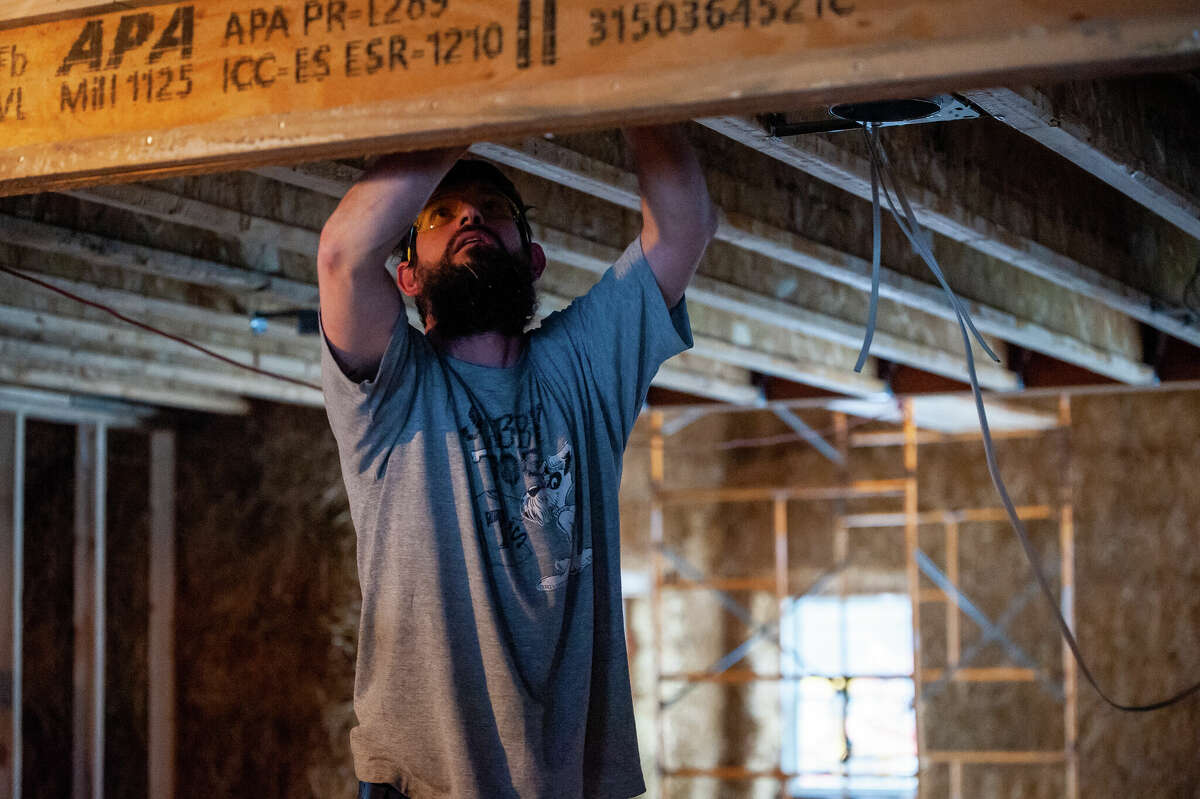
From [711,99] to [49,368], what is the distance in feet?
14.1

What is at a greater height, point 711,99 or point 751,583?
point 711,99

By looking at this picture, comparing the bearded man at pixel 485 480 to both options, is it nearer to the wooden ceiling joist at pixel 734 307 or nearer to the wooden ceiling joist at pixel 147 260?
Answer: the wooden ceiling joist at pixel 734 307

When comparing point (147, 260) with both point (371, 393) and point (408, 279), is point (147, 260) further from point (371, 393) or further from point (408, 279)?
point (371, 393)

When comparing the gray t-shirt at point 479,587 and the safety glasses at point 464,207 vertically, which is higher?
the safety glasses at point 464,207

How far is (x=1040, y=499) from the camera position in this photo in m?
8.09

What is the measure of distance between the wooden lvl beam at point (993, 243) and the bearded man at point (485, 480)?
68 cm

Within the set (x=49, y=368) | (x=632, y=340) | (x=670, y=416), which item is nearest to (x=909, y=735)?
(x=670, y=416)

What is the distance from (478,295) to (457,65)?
0.34 metres

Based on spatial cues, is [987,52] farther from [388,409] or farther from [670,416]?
[670,416]

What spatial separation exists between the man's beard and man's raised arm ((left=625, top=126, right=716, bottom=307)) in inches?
7.0

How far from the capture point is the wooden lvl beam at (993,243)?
7.87 feet

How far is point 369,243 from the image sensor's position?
4.72 ft

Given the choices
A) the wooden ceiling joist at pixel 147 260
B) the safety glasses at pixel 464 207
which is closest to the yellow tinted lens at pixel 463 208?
the safety glasses at pixel 464 207

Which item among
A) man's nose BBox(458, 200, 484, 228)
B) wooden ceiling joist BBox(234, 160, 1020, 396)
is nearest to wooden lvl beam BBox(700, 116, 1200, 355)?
wooden ceiling joist BBox(234, 160, 1020, 396)
